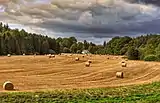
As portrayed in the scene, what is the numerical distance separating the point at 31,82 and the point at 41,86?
104 inches

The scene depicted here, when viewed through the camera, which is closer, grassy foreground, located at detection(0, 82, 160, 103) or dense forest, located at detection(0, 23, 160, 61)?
grassy foreground, located at detection(0, 82, 160, 103)

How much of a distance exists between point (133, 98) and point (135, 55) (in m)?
79.9

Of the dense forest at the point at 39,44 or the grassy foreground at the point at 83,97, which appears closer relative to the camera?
the grassy foreground at the point at 83,97

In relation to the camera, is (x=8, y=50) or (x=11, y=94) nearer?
(x=11, y=94)

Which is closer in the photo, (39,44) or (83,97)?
(83,97)

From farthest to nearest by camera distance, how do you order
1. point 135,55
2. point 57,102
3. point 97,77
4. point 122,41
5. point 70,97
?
1. point 122,41
2. point 135,55
3. point 97,77
4. point 70,97
5. point 57,102

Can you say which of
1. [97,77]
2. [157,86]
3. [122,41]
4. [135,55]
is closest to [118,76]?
[97,77]

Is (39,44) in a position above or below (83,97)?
above

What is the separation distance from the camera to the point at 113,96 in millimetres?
23406

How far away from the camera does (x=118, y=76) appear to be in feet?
123

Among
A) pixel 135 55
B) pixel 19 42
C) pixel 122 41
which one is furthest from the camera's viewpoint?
pixel 122 41

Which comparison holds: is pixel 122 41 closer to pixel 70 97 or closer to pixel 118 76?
pixel 118 76

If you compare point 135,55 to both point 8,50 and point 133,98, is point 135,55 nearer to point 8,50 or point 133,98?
point 8,50

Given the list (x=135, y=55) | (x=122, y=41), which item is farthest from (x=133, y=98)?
(x=122, y=41)
